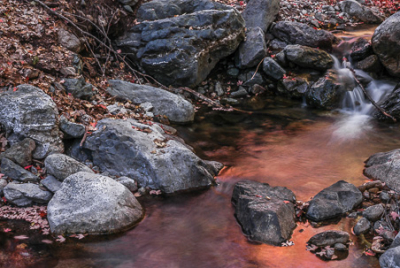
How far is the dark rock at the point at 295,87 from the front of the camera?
11242mm

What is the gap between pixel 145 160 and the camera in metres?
6.20

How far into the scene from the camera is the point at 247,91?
11.9 metres

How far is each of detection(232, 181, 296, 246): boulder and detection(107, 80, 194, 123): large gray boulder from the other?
12.5 feet

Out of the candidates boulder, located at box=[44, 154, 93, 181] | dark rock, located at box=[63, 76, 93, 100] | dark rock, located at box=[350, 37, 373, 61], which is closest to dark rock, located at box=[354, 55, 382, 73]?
dark rock, located at box=[350, 37, 373, 61]

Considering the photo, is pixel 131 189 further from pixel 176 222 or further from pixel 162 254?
pixel 162 254

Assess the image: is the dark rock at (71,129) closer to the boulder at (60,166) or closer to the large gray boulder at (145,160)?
the large gray boulder at (145,160)

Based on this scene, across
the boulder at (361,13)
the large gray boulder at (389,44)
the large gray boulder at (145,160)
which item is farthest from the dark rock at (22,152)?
the boulder at (361,13)

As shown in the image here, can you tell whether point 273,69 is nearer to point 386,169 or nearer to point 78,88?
point 386,169

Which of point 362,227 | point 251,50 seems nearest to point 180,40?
point 251,50

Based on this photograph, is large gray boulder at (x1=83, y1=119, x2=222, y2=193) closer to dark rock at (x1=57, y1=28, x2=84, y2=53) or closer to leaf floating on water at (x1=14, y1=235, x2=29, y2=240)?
leaf floating on water at (x1=14, y1=235, x2=29, y2=240)

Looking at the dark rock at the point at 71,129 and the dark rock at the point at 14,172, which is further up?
the dark rock at the point at 71,129

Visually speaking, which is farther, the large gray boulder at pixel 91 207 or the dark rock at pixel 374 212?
the dark rock at pixel 374 212

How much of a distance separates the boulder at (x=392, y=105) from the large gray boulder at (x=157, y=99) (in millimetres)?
5725

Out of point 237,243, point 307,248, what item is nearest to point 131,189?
point 237,243
